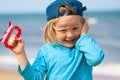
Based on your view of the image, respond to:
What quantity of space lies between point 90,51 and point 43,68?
0.29 m

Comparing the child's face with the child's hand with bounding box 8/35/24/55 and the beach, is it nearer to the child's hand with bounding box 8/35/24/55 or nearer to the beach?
the child's hand with bounding box 8/35/24/55

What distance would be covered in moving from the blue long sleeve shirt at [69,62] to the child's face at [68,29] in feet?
0.10

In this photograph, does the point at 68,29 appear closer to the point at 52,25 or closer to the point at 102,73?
the point at 52,25

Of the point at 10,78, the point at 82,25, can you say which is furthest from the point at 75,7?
the point at 10,78

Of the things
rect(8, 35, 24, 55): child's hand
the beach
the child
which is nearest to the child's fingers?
rect(8, 35, 24, 55): child's hand

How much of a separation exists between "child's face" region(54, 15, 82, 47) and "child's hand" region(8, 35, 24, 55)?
25 centimetres

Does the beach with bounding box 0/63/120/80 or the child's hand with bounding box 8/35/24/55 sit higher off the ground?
the child's hand with bounding box 8/35/24/55

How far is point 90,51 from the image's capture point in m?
2.36

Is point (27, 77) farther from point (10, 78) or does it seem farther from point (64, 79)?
point (10, 78)

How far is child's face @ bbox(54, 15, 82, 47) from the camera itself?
7.84 ft

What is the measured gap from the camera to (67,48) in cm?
243

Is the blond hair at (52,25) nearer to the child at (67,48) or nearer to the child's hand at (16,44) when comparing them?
the child at (67,48)

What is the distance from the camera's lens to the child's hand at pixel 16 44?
2.28m

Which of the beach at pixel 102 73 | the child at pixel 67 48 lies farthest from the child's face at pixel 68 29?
the beach at pixel 102 73
